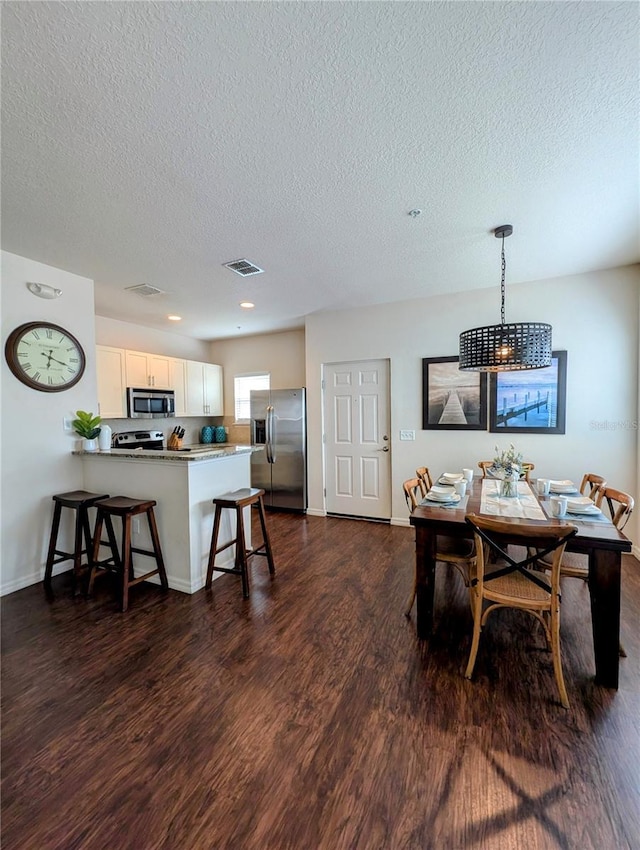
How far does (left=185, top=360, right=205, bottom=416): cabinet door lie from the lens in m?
5.77

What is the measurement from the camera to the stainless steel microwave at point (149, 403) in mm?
4758

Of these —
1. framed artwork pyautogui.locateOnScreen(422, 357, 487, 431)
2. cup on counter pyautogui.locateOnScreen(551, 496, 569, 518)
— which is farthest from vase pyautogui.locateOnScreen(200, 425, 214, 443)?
cup on counter pyautogui.locateOnScreen(551, 496, 569, 518)

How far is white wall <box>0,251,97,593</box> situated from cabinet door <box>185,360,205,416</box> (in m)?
2.25

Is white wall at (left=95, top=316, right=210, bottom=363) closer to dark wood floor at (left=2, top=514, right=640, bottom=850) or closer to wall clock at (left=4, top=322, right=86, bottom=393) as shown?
wall clock at (left=4, top=322, right=86, bottom=393)

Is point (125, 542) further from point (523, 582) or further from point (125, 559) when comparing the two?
point (523, 582)

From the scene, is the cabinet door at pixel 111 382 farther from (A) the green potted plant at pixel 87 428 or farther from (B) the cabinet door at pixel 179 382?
(A) the green potted plant at pixel 87 428

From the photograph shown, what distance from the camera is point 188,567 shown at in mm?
2938

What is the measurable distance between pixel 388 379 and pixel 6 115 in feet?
12.7

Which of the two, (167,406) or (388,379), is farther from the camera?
(167,406)

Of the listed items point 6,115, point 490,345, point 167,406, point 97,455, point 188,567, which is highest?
point 6,115

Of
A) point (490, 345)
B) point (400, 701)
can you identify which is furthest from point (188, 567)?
point (490, 345)

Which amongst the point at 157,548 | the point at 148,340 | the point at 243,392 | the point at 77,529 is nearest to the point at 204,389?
the point at 243,392

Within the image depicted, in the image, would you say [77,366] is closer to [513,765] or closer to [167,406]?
[167,406]

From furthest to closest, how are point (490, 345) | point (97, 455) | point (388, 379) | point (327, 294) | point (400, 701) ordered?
1. point (388, 379)
2. point (327, 294)
3. point (97, 455)
4. point (490, 345)
5. point (400, 701)
